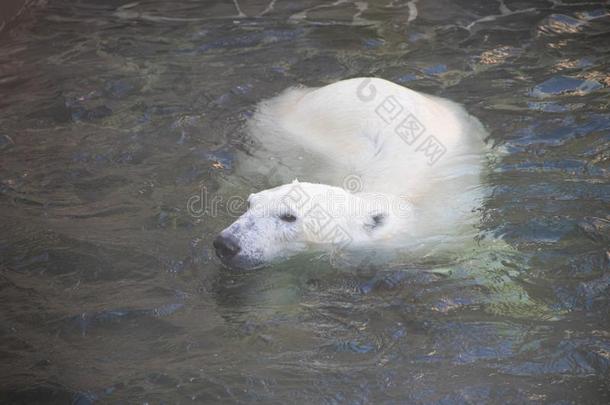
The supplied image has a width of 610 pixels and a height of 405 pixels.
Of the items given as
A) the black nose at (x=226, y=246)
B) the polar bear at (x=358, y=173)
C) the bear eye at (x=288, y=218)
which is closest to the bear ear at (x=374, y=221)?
the polar bear at (x=358, y=173)

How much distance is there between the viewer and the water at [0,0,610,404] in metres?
3.78

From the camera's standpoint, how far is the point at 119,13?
9.64m

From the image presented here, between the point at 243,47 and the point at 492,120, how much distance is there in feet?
9.92

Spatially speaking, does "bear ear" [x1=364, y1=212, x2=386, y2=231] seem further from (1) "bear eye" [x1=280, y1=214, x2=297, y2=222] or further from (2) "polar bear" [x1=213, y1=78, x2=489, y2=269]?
(1) "bear eye" [x1=280, y1=214, x2=297, y2=222]

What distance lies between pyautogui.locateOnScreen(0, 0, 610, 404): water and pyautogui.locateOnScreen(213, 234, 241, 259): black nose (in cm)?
17

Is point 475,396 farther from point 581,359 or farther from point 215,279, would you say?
point 215,279

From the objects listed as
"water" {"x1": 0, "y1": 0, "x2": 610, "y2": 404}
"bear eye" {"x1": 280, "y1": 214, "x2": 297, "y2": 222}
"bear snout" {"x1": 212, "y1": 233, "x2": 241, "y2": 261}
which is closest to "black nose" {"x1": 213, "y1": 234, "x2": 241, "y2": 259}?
"bear snout" {"x1": 212, "y1": 233, "x2": 241, "y2": 261}

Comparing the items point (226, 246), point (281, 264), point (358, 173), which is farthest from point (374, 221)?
point (226, 246)

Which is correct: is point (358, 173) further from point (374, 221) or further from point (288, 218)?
point (288, 218)

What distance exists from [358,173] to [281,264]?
48.3 inches

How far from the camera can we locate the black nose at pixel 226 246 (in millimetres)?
4645

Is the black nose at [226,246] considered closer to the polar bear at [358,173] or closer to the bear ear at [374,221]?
the polar bear at [358,173]

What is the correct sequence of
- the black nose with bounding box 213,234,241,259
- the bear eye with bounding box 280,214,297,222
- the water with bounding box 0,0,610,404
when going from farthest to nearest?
1. the bear eye with bounding box 280,214,297,222
2. the black nose with bounding box 213,234,241,259
3. the water with bounding box 0,0,610,404

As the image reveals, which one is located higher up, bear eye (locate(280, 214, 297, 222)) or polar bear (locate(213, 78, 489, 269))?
bear eye (locate(280, 214, 297, 222))
